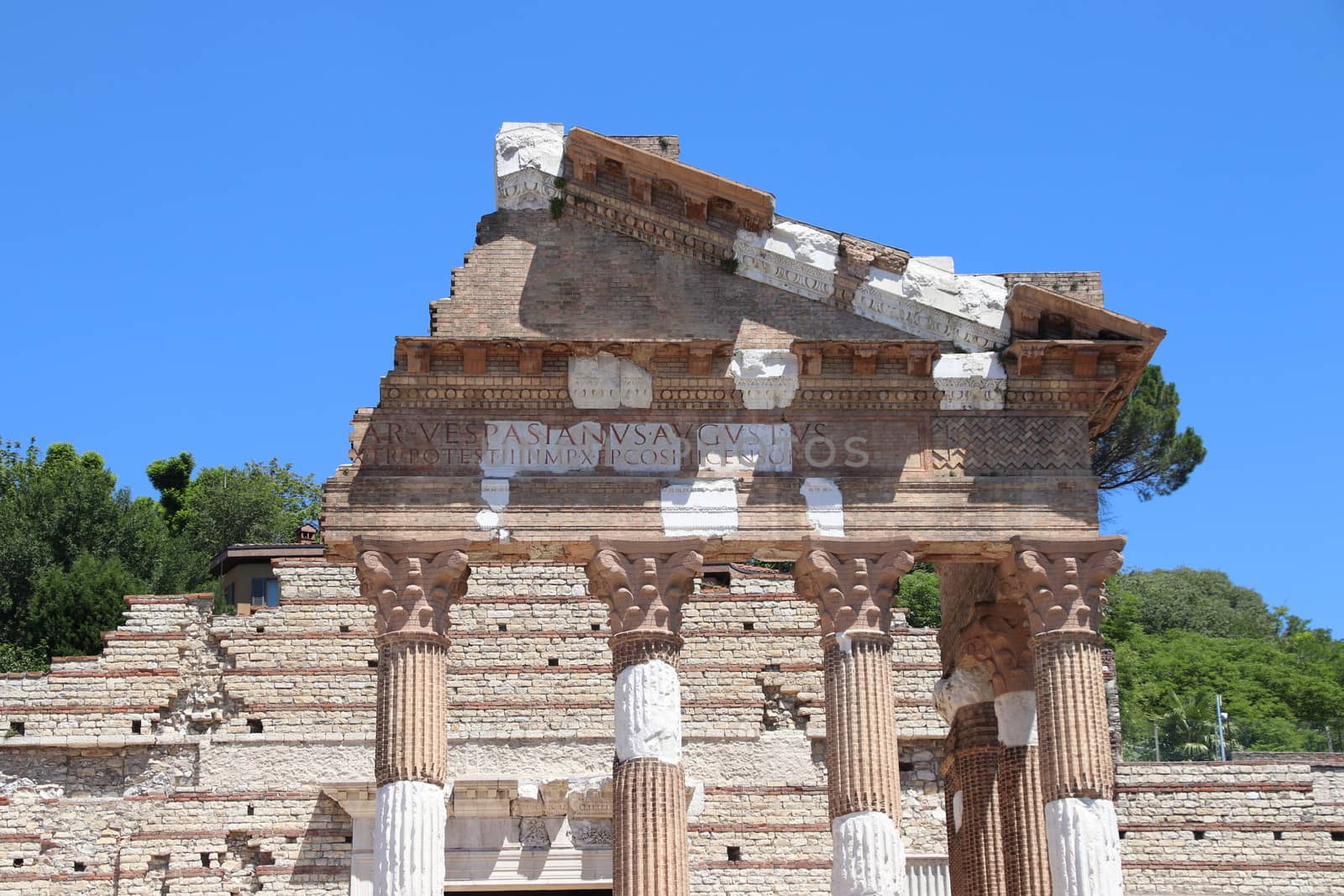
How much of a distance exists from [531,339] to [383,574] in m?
3.01

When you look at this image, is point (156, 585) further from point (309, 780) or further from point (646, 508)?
point (646, 508)

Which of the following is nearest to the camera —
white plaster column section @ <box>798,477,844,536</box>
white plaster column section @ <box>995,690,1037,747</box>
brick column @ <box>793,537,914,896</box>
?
brick column @ <box>793,537,914,896</box>

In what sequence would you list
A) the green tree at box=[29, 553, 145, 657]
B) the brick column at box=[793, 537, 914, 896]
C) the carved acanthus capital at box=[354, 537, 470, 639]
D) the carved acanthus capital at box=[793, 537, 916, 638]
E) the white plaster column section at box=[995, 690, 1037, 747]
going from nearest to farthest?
the brick column at box=[793, 537, 914, 896] < the carved acanthus capital at box=[354, 537, 470, 639] < the carved acanthus capital at box=[793, 537, 916, 638] < the white plaster column section at box=[995, 690, 1037, 747] < the green tree at box=[29, 553, 145, 657]

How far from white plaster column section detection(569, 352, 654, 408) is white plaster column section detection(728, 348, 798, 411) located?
1.01 meters

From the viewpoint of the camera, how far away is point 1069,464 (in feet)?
74.2

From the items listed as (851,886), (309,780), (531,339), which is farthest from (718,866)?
(531,339)

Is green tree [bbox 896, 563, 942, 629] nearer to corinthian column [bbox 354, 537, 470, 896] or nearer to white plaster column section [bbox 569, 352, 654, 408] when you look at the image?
white plaster column section [bbox 569, 352, 654, 408]

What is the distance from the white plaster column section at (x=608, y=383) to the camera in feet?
73.7

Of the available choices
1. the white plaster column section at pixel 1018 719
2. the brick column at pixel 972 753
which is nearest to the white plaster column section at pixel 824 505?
the brick column at pixel 972 753

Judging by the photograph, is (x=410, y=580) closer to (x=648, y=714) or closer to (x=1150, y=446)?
(x=648, y=714)

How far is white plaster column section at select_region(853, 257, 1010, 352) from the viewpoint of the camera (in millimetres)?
22891

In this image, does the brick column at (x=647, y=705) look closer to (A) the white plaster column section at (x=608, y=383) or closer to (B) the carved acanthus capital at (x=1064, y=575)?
(A) the white plaster column section at (x=608, y=383)

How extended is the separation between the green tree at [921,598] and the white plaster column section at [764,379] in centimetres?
2403

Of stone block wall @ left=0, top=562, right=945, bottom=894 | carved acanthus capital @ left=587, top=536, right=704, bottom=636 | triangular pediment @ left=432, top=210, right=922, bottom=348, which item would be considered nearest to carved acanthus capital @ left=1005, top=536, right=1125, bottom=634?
triangular pediment @ left=432, top=210, right=922, bottom=348
